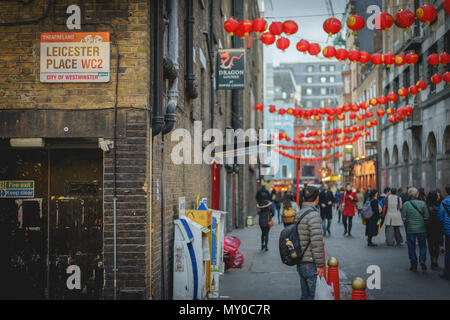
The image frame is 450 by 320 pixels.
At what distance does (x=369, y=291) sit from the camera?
30.4ft

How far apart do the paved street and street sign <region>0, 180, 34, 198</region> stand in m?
3.72

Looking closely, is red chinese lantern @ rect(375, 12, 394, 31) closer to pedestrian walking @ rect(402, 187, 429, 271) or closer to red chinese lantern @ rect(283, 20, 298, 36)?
red chinese lantern @ rect(283, 20, 298, 36)

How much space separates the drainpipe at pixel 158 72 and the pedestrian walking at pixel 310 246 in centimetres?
220

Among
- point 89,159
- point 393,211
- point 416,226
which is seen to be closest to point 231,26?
point 416,226

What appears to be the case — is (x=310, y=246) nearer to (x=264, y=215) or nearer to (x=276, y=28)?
(x=276, y=28)

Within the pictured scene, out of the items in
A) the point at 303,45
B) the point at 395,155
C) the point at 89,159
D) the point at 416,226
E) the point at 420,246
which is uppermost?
the point at 303,45

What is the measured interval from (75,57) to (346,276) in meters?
6.92

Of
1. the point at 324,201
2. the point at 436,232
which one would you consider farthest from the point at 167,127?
the point at 324,201

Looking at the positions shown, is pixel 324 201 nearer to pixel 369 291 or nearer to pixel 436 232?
pixel 436 232

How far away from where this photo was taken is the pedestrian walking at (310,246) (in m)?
6.29

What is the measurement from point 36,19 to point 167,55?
218 centimetres

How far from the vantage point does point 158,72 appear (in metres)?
7.28

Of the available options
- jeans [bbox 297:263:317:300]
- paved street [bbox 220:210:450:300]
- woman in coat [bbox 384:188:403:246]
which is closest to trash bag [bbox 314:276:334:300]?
jeans [bbox 297:263:317:300]

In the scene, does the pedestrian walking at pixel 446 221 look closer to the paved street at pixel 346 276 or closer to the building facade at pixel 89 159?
the paved street at pixel 346 276
